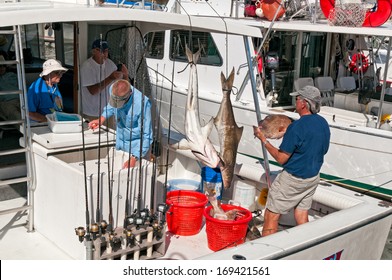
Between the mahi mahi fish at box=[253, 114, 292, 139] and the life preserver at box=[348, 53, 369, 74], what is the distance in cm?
495

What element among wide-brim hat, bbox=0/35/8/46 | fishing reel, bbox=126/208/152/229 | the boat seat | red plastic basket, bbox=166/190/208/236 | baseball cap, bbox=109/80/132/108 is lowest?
red plastic basket, bbox=166/190/208/236

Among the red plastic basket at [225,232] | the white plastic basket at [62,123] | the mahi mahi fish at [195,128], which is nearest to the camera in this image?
the mahi mahi fish at [195,128]

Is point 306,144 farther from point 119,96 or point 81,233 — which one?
point 81,233

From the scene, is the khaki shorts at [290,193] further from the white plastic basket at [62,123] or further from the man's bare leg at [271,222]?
the white plastic basket at [62,123]

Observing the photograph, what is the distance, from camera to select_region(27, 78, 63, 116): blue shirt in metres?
5.15

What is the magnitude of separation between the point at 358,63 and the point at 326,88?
741 mm

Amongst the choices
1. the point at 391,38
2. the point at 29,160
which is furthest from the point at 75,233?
the point at 391,38

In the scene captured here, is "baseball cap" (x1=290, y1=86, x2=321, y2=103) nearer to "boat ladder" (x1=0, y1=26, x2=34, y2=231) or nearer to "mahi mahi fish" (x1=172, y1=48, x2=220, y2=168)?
"mahi mahi fish" (x1=172, y1=48, x2=220, y2=168)

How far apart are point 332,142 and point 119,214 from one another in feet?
15.3

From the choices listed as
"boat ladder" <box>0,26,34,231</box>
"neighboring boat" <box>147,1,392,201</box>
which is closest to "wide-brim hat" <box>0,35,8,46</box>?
"boat ladder" <box>0,26,34,231</box>

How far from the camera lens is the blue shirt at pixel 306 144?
14.0 feet

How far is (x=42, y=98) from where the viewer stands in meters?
5.18

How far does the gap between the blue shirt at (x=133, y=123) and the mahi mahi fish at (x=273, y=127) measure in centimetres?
100

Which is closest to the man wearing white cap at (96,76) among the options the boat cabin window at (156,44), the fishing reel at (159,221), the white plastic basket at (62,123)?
the white plastic basket at (62,123)
